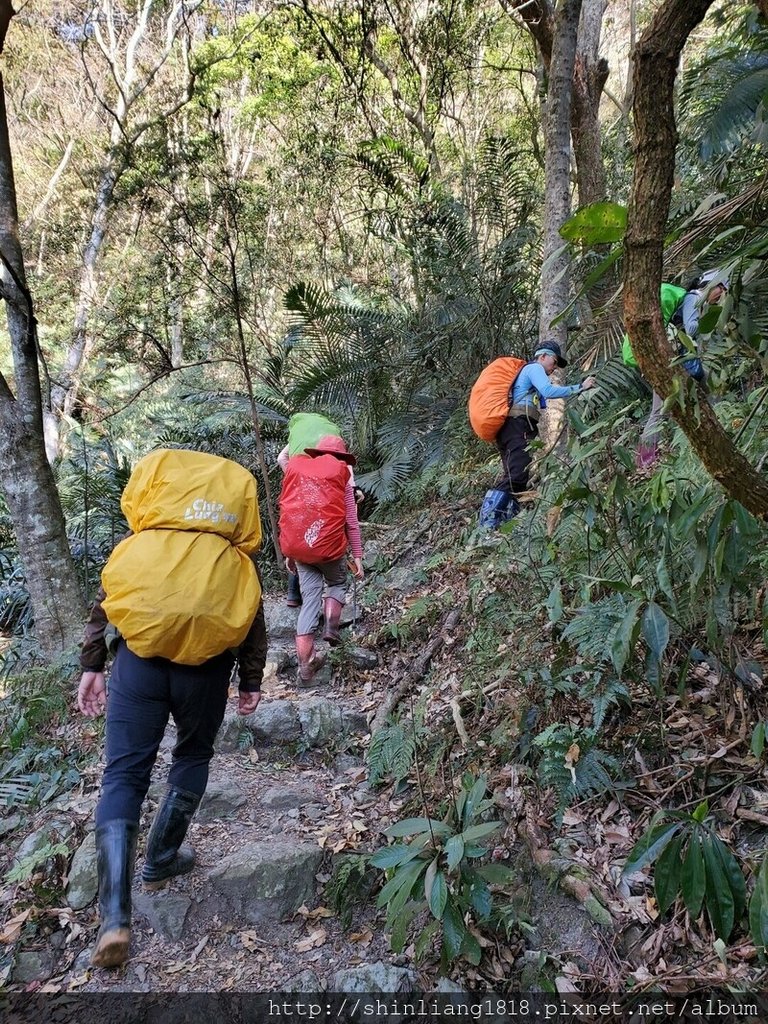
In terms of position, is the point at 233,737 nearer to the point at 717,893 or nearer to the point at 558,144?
the point at 717,893

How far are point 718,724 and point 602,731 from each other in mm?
440

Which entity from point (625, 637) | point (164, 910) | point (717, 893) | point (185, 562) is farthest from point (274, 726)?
point (717, 893)

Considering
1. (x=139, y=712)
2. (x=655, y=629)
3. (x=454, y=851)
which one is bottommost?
(x=454, y=851)

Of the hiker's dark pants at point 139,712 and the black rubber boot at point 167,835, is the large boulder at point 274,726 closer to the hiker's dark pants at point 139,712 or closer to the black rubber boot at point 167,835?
the black rubber boot at point 167,835

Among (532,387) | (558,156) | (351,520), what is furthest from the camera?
(558,156)

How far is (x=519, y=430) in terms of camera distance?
521 centimetres

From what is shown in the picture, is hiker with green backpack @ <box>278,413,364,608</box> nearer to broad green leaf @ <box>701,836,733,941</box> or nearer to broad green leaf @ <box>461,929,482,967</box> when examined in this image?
broad green leaf @ <box>461,929,482,967</box>

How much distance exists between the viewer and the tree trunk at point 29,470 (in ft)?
16.1

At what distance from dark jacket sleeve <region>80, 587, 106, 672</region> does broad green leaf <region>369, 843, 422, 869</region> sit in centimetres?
129

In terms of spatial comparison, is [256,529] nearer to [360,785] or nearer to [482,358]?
[360,785]

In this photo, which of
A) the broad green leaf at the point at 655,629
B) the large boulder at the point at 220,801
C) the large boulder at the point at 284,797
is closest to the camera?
the broad green leaf at the point at 655,629

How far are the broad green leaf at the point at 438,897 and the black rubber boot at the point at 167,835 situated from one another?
1128 millimetres

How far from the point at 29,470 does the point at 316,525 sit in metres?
2.33

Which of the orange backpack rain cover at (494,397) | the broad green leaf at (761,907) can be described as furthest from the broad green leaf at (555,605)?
the orange backpack rain cover at (494,397)
